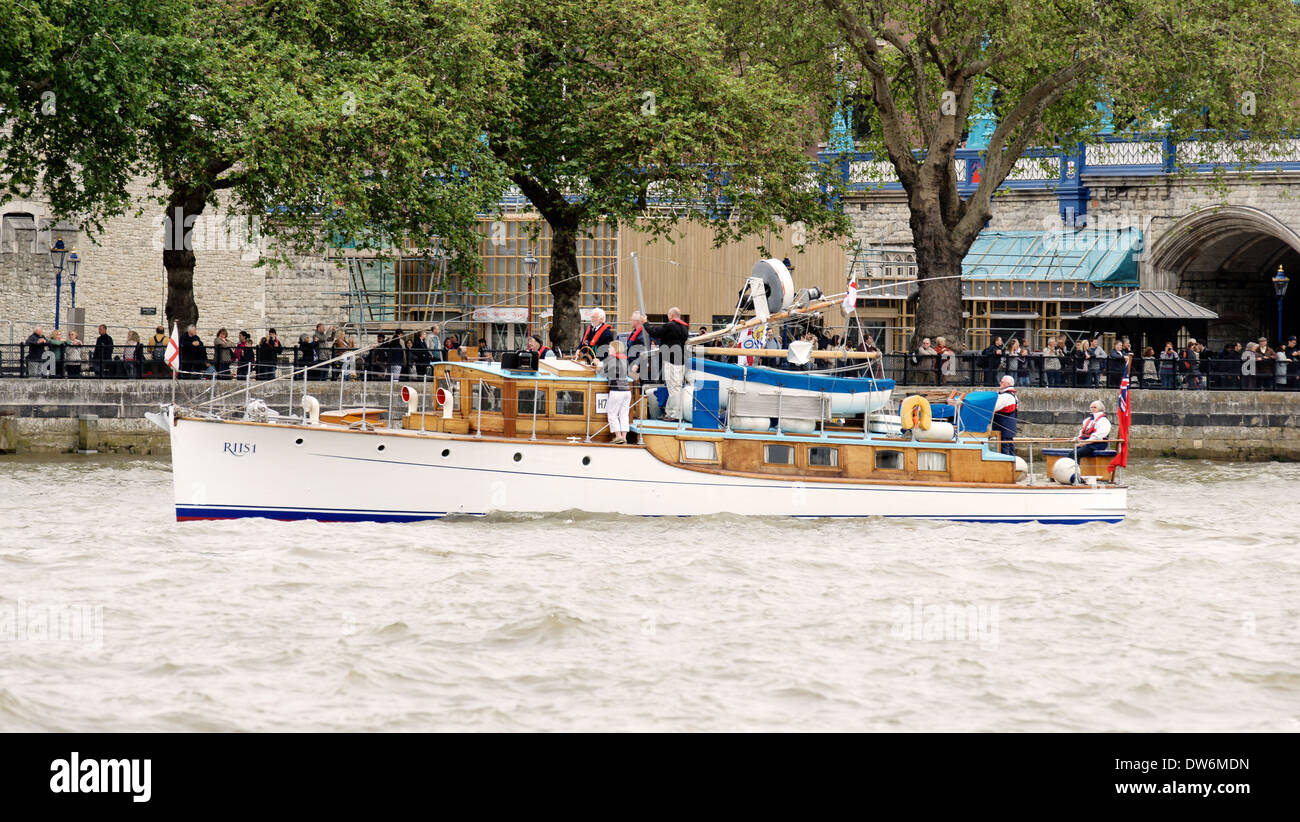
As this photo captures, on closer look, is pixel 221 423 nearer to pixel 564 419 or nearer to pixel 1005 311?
pixel 564 419

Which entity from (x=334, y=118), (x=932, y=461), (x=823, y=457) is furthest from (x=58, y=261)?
(x=932, y=461)

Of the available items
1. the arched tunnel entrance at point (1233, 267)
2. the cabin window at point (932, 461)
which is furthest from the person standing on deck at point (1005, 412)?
the arched tunnel entrance at point (1233, 267)

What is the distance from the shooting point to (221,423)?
750 inches

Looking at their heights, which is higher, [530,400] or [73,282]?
[73,282]

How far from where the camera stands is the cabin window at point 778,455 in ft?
66.2

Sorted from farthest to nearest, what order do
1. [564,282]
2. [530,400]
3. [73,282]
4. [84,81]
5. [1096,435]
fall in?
[73,282], [564,282], [84,81], [1096,435], [530,400]

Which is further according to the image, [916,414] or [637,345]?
[916,414]

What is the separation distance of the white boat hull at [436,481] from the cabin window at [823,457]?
0.30 m

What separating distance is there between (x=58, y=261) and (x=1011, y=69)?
25397mm

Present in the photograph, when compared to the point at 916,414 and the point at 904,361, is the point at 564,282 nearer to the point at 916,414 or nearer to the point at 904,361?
the point at 904,361

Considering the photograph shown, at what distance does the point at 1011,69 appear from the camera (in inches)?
1330

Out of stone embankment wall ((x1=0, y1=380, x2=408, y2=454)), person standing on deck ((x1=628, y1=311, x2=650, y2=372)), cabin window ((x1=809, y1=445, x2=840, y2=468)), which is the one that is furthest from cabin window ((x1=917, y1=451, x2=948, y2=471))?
stone embankment wall ((x1=0, y1=380, x2=408, y2=454))

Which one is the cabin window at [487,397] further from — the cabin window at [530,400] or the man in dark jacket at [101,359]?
the man in dark jacket at [101,359]
